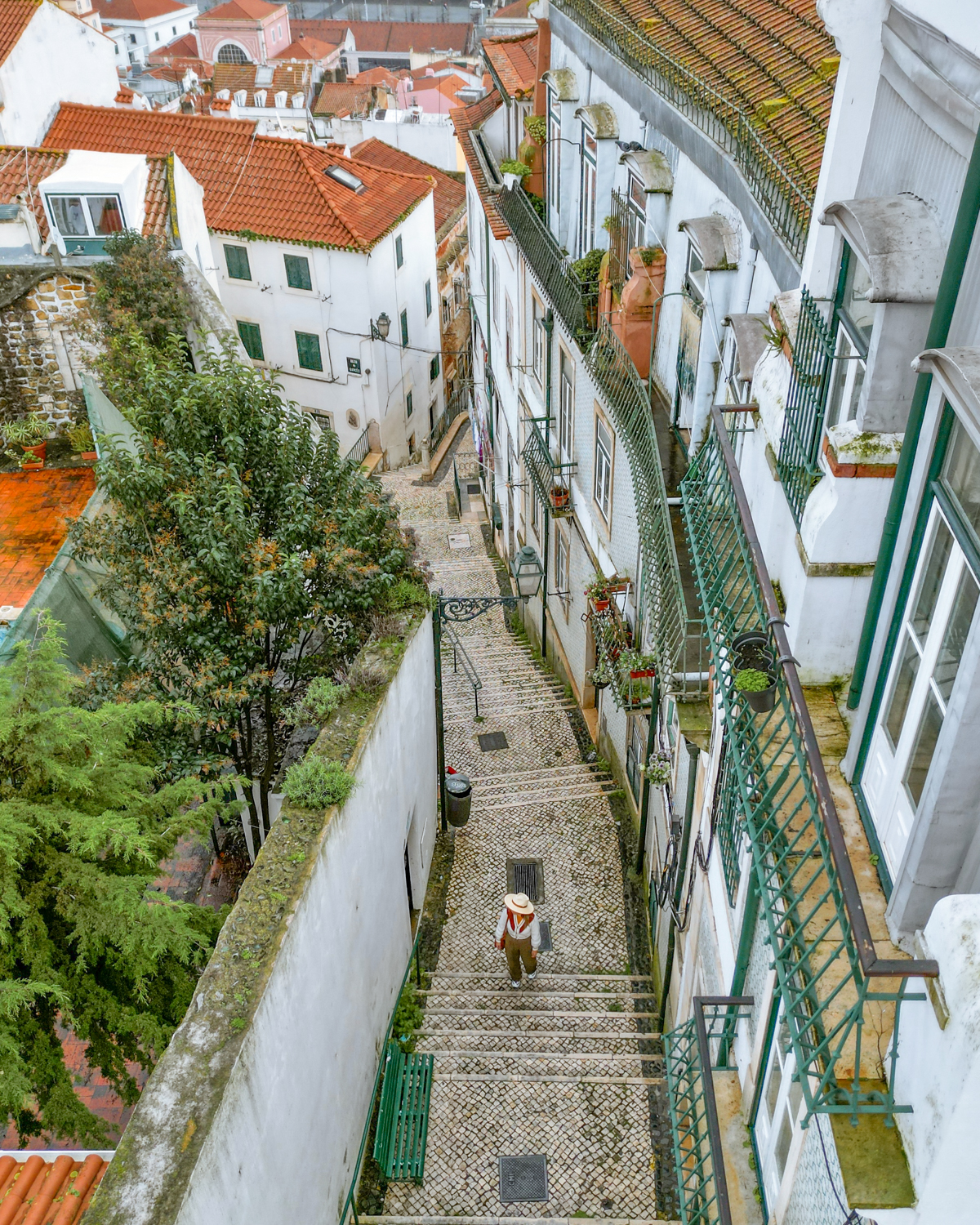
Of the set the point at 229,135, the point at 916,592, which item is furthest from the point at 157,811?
the point at 229,135

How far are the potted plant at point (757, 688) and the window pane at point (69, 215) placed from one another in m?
15.1

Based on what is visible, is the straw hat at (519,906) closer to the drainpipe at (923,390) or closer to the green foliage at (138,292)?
the drainpipe at (923,390)

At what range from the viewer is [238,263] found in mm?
26203

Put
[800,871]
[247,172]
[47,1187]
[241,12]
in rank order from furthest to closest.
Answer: [241,12] → [247,172] → [47,1187] → [800,871]

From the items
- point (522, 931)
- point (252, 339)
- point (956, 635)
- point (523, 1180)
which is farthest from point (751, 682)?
point (252, 339)

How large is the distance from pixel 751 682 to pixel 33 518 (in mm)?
12141

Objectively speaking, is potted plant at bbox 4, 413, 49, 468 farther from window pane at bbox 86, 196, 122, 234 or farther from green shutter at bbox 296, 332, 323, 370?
green shutter at bbox 296, 332, 323, 370

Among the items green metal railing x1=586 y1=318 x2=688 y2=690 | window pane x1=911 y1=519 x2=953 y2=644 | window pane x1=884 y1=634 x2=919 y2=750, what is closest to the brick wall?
green metal railing x1=586 y1=318 x2=688 y2=690

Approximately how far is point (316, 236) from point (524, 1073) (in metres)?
21.6

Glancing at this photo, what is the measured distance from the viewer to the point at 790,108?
818cm

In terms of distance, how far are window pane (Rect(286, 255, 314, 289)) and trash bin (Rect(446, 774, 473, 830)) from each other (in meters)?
17.4

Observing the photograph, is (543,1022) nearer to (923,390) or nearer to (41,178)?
(923,390)

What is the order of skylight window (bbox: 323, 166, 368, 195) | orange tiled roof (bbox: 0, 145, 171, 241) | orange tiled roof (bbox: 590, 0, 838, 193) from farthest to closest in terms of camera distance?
1. skylight window (bbox: 323, 166, 368, 195)
2. orange tiled roof (bbox: 0, 145, 171, 241)
3. orange tiled roof (bbox: 590, 0, 838, 193)

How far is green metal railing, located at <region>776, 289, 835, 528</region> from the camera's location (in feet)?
19.0
